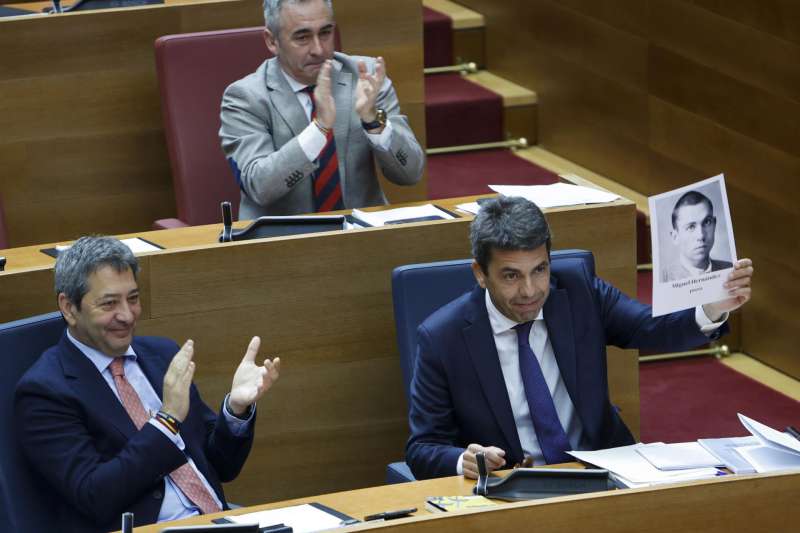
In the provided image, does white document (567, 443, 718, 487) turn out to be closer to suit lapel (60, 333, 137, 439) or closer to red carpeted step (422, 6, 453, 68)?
suit lapel (60, 333, 137, 439)

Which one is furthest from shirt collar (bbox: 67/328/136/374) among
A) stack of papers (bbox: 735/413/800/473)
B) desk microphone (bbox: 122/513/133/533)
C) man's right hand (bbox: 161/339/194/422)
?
stack of papers (bbox: 735/413/800/473)

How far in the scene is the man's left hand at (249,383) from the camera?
277 centimetres

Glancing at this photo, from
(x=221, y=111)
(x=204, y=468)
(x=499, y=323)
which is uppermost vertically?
(x=221, y=111)

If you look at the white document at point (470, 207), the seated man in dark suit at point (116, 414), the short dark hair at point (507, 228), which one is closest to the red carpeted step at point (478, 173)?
the white document at point (470, 207)

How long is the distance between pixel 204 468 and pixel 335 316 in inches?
23.5

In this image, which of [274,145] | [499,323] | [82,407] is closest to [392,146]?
[274,145]

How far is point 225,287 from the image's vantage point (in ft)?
10.5

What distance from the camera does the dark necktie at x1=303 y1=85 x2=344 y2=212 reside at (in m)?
3.92

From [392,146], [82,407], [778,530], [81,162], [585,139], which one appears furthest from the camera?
[585,139]

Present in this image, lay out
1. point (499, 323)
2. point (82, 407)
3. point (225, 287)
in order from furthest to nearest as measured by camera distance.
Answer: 1. point (225, 287)
2. point (499, 323)
3. point (82, 407)

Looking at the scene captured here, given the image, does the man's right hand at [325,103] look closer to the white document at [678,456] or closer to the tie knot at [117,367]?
the tie knot at [117,367]

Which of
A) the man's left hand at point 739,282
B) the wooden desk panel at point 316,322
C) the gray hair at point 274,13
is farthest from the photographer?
the gray hair at point 274,13

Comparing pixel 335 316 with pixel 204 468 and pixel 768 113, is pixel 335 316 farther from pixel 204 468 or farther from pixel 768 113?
pixel 768 113

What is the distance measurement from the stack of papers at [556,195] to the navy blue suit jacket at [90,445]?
3.21ft
